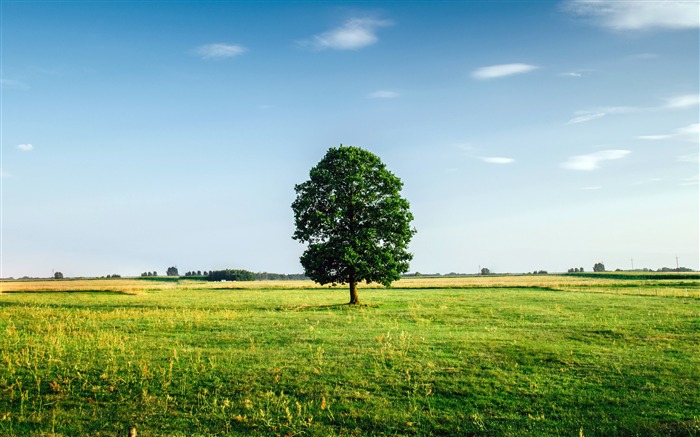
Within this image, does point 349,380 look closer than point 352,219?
Yes

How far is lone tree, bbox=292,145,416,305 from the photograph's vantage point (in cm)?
4859

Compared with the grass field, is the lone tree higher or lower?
higher

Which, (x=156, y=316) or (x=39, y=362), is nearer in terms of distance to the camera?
(x=39, y=362)

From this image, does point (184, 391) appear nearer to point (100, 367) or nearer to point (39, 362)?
point (100, 367)

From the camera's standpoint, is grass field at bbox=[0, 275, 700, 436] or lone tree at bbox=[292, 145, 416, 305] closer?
grass field at bbox=[0, 275, 700, 436]

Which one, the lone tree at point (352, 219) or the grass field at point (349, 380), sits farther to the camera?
the lone tree at point (352, 219)

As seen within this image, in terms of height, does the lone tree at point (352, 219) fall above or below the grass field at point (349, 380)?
above

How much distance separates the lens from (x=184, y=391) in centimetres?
1741

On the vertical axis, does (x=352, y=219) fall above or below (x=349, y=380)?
above

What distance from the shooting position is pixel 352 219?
50.0 m

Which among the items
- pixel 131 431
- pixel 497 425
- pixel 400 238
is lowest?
pixel 497 425

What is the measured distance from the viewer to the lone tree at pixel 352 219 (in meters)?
48.6

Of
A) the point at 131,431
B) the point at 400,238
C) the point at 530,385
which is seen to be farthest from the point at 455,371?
the point at 400,238

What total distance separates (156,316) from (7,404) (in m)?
22.6
